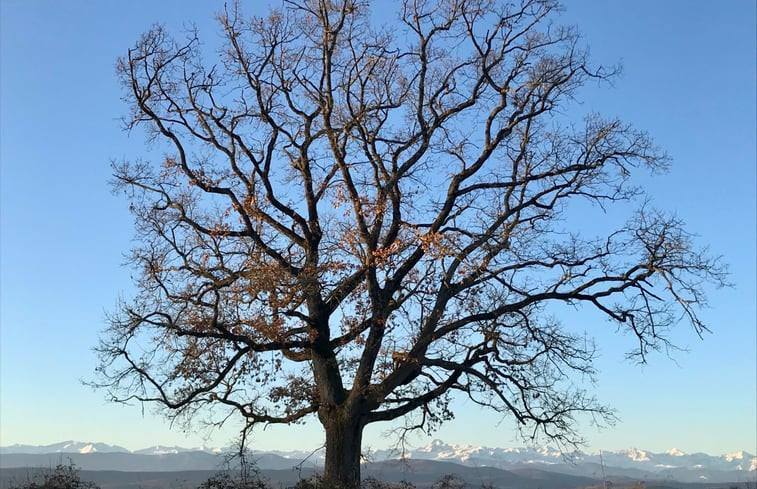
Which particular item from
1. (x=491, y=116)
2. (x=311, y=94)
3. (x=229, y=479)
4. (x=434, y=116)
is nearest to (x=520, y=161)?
(x=491, y=116)

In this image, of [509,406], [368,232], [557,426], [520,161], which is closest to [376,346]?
[368,232]

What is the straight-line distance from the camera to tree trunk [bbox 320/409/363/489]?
17.4 metres

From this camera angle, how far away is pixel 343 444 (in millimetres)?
17719

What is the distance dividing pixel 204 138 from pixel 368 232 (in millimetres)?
5449

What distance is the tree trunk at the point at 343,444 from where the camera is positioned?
17.4m

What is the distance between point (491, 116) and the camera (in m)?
20.4

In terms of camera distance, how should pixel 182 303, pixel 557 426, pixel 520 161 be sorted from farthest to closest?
pixel 520 161 < pixel 557 426 < pixel 182 303

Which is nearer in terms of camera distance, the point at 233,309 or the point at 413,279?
the point at 233,309

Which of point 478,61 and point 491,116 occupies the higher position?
point 478,61

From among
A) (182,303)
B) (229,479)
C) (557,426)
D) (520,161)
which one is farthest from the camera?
(520,161)

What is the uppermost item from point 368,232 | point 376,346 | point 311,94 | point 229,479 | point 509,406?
point 311,94

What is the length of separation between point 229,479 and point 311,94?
1031cm

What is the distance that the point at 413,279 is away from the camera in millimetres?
19000

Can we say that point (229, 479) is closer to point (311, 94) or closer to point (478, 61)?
point (311, 94)
